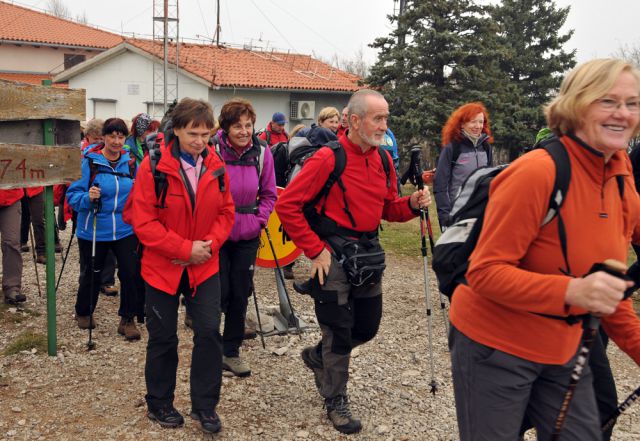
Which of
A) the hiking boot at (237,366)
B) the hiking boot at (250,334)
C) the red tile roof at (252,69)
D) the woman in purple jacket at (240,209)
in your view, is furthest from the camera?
the red tile roof at (252,69)

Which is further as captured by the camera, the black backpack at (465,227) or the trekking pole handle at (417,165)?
the trekking pole handle at (417,165)

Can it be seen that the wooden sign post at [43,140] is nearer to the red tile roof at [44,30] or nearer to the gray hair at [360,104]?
the gray hair at [360,104]

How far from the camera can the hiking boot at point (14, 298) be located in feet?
22.0

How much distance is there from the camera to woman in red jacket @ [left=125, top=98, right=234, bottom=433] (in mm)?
3971

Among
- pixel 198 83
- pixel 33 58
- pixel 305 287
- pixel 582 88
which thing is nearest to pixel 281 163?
pixel 305 287

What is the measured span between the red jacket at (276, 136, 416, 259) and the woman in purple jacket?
Result: 1.10 m

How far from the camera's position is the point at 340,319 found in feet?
13.4

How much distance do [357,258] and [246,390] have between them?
1.73 meters

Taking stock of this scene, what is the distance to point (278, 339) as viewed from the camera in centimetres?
604

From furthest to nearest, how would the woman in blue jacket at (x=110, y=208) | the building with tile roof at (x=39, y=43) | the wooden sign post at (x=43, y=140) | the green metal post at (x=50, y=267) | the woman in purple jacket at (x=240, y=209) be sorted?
1. the building with tile roof at (x=39, y=43)
2. the woman in blue jacket at (x=110, y=208)
3. the green metal post at (x=50, y=267)
4. the woman in purple jacket at (x=240, y=209)
5. the wooden sign post at (x=43, y=140)

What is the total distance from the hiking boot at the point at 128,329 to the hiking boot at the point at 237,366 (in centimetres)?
113

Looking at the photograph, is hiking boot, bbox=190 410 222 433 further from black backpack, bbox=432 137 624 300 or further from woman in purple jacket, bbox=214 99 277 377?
black backpack, bbox=432 137 624 300

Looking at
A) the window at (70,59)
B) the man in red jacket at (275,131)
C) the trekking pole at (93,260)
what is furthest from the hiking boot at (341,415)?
the window at (70,59)

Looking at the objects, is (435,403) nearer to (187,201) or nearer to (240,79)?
(187,201)
